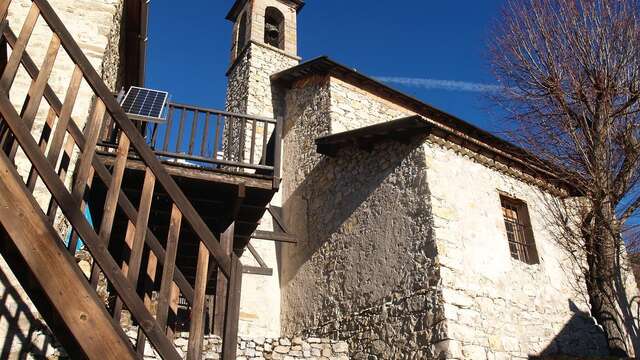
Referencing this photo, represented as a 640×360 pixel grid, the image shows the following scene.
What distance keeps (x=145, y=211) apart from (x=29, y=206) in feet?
1.97

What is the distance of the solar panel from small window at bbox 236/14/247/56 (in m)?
8.25

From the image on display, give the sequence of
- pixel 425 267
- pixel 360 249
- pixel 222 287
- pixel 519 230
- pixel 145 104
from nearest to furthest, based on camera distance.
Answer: pixel 145 104 < pixel 222 287 < pixel 425 267 < pixel 360 249 < pixel 519 230

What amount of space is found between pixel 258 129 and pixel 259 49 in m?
3.02

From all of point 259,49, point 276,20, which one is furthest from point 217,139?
A: point 276,20

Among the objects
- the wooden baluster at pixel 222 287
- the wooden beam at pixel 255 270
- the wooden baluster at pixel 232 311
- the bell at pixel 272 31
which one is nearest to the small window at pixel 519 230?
the wooden beam at pixel 255 270

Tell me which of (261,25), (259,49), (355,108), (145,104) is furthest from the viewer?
(261,25)

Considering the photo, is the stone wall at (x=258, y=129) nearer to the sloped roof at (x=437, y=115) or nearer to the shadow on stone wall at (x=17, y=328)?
the sloped roof at (x=437, y=115)

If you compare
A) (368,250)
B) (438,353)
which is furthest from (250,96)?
(438,353)

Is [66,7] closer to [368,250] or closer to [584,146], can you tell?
[368,250]

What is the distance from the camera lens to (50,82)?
5191 millimetres

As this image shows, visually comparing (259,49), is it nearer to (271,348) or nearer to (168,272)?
(271,348)

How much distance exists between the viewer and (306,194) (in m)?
9.90

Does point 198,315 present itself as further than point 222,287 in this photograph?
No

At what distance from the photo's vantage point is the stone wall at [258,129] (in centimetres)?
952
